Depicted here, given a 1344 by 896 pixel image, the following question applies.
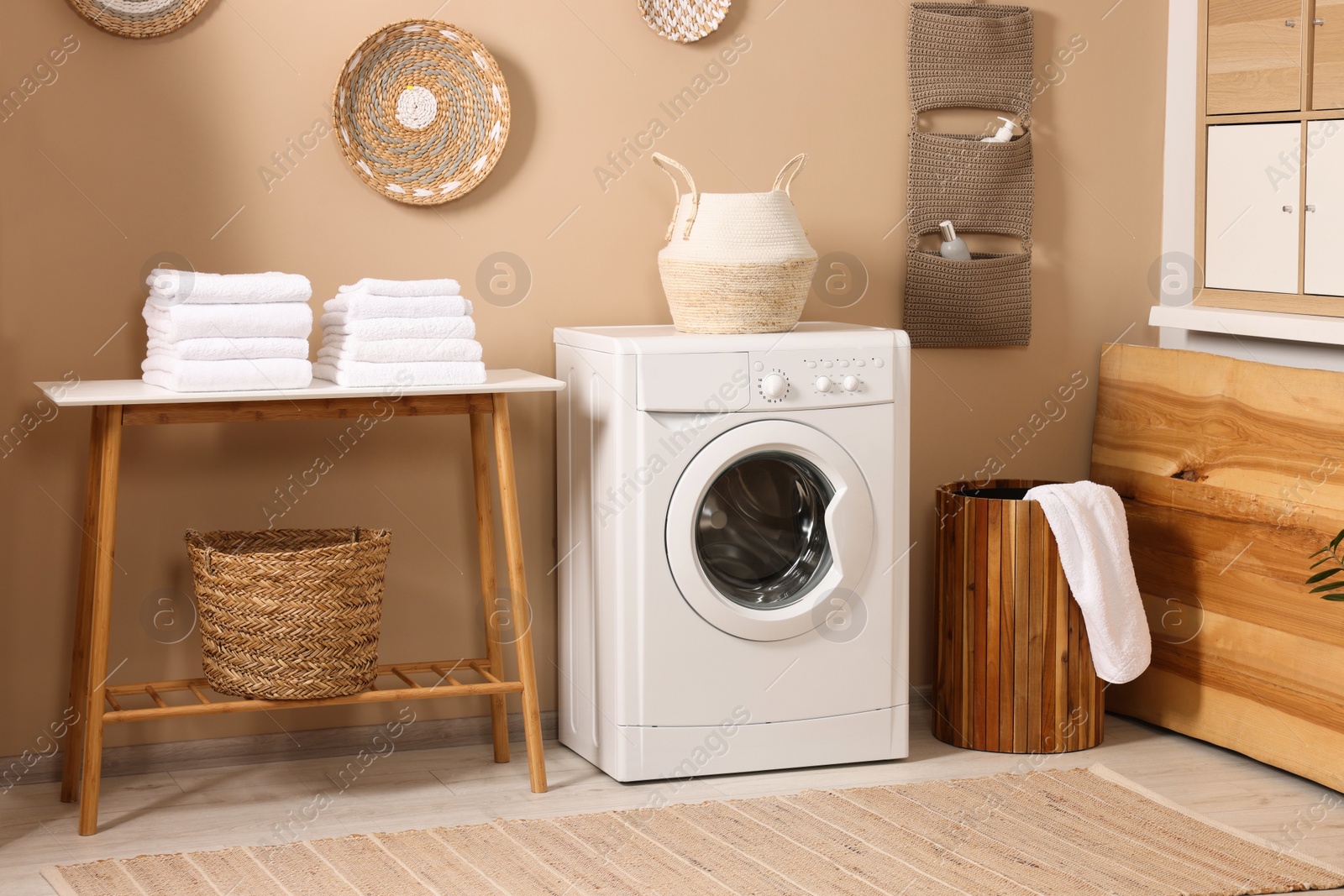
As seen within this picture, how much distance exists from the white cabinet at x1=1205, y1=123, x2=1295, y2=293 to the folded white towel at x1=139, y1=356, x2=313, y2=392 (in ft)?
6.62

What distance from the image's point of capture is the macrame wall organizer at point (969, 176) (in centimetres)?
307

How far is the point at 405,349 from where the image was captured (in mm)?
2441

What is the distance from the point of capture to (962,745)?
2871 millimetres

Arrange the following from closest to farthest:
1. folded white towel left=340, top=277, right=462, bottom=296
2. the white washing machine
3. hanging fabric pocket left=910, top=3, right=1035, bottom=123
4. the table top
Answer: the table top < folded white towel left=340, top=277, right=462, bottom=296 < the white washing machine < hanging fabric pocket left=910, top=3, right=1035, bottom=123

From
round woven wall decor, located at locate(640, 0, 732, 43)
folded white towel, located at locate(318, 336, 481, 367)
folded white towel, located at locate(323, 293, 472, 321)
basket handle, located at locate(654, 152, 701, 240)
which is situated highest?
round woven wall decor, located at locate(640, 0, 732, 43)

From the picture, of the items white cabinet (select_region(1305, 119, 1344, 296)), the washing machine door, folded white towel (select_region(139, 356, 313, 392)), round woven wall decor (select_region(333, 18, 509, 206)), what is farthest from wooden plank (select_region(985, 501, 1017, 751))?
folded white towel (select_region(139, 356, 313, 392))

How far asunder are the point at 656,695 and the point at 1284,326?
4.88 feet

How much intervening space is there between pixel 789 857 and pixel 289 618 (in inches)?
37.2

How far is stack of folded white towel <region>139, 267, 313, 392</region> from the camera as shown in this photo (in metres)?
2.30

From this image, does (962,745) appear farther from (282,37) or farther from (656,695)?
(282,37)

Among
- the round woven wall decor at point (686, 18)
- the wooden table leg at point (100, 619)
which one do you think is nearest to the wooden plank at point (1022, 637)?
the round woven wall decor at point (686, 18)

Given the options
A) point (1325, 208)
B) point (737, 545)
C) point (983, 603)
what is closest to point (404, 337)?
point (737, 545)

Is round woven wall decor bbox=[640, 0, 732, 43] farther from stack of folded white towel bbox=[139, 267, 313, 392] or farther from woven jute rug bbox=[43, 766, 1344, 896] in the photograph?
woven jute rug bbox=[43, 766, 1344, 896]

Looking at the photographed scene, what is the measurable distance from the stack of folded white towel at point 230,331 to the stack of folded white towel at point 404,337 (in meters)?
0.08
